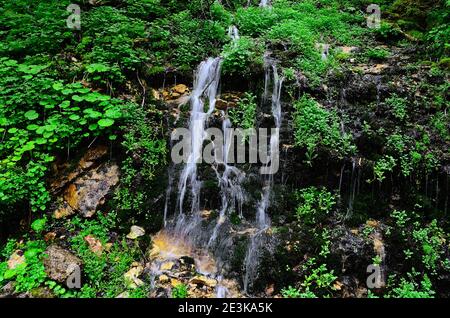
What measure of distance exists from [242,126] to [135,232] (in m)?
2.88

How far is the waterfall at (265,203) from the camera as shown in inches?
178

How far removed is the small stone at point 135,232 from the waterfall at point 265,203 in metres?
1.83

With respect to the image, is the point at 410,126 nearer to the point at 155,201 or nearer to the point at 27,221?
the point at 155,201

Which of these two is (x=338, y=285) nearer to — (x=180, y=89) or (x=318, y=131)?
(x=318, y=131)

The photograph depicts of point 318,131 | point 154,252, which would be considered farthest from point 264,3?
point 154,252

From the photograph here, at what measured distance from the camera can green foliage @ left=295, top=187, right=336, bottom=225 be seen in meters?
5.04

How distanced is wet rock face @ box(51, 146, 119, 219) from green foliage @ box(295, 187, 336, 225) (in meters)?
3.39

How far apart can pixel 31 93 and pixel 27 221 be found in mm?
2394

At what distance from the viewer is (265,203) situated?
5.31m

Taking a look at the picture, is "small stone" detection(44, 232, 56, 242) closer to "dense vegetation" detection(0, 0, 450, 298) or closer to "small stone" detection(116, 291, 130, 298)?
"dense vegetation" detection(0, 0, 450, 298)

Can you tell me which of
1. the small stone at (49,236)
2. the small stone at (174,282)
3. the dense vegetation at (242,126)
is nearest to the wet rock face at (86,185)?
the dense vegetation at (242,126)

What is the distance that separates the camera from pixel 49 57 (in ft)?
21.1

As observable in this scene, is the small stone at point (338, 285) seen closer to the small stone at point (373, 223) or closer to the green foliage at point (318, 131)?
the small stone at point (373, 223)

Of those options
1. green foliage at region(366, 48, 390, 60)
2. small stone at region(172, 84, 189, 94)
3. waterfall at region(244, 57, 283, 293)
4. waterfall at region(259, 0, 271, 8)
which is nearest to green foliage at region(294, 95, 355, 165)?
waterfall at region(244, 57, 283, 293)
